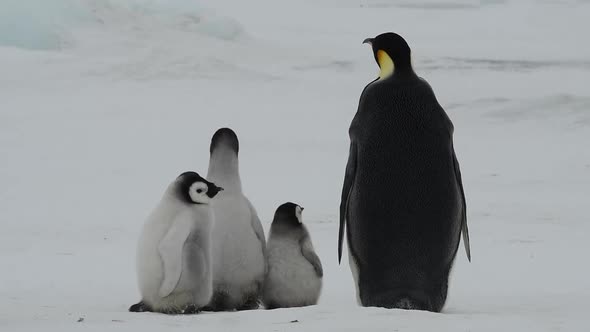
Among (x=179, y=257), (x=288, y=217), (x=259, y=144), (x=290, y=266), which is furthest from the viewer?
Result: (x=259, y=144)

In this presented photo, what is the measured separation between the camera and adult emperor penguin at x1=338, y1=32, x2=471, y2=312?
4.17 m

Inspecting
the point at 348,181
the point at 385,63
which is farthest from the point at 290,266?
the point at 385,63

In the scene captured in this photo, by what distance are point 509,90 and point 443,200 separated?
1166 centimetres

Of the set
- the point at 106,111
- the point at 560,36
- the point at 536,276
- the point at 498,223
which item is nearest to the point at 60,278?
the point at 536,276

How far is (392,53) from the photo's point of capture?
427 cm

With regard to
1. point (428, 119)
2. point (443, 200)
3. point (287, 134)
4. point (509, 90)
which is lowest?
point (443, 200)

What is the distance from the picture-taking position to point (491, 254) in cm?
636

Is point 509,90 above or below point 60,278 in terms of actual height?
above

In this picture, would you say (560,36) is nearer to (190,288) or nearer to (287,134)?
(287,134)

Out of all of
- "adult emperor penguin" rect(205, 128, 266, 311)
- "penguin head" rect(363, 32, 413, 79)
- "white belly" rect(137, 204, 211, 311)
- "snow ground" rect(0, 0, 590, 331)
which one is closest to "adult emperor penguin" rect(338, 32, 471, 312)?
"penguin head" rect(363, 32, 413, 79)

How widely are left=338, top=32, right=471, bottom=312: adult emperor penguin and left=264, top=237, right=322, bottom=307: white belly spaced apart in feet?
1.44

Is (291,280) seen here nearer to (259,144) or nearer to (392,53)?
(392,53)

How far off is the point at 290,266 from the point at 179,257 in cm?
71

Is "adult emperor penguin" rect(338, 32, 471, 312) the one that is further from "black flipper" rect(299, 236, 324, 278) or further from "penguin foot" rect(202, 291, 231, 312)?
"penguin foot" rect(202, 291, 231, 312)
